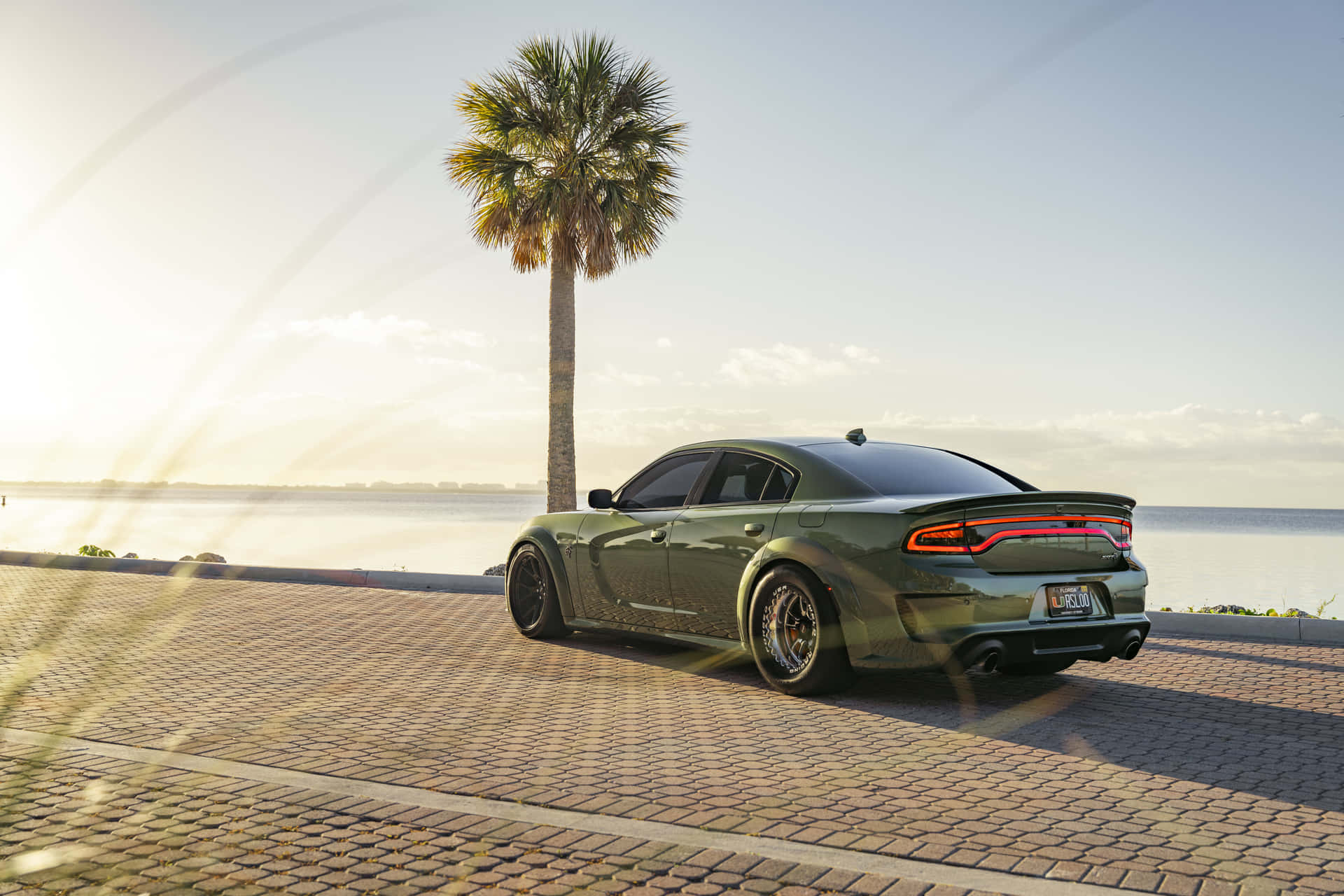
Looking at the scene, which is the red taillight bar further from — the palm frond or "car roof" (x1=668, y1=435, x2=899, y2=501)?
the palm frond

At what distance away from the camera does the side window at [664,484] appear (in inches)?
303

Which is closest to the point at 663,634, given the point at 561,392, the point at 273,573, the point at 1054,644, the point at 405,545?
the point at 1054,644

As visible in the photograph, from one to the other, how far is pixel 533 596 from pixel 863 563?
3745 mm

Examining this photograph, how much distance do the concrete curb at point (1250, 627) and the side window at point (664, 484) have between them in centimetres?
462

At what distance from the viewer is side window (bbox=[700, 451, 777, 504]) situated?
714cm

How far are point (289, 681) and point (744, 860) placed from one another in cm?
446

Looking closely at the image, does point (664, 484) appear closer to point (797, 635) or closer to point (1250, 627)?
point (797, 635)

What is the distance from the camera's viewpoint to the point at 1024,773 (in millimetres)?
4734

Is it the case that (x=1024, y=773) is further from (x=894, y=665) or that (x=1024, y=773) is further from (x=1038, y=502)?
(x=1038, y=502)

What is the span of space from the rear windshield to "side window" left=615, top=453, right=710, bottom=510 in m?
1.00

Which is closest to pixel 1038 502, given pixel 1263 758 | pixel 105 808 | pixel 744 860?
pixel 1263 758

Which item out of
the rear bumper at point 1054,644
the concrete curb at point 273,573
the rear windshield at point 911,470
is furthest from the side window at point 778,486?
the concrete curb at point 273,573

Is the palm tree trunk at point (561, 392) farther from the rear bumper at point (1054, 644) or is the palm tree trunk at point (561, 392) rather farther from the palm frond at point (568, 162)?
the rear bumper at point (1054, 644)

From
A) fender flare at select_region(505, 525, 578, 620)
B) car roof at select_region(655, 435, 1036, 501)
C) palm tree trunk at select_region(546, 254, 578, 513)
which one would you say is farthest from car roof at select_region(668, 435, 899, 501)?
palm tree trunk at select_region(546, 254, 578, 513)
